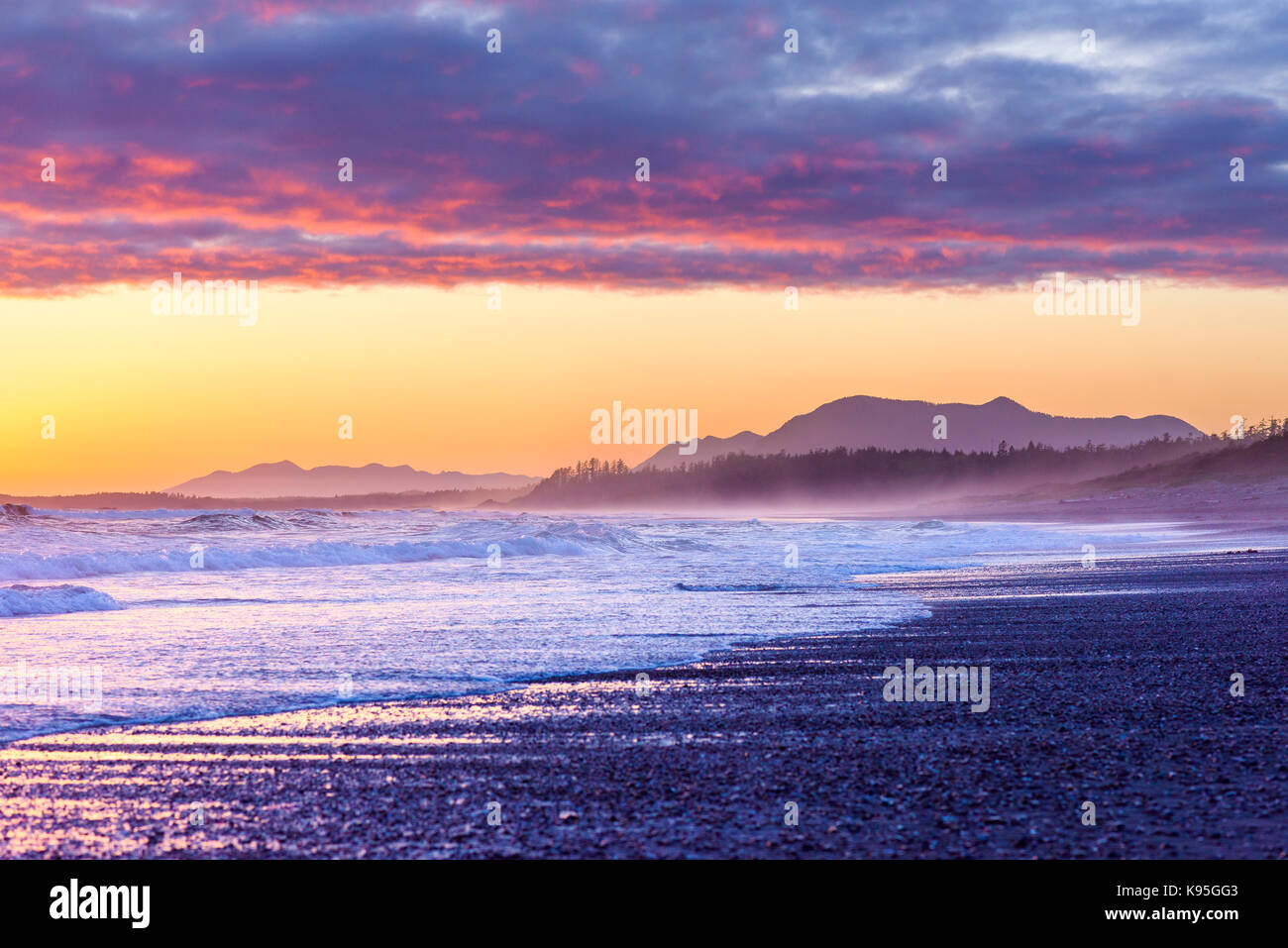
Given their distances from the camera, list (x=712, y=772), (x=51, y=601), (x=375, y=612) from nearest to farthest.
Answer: (x=712, y=772), (x=375, y=612), (x=51, y=601)

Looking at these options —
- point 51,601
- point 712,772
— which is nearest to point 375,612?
point 51,601

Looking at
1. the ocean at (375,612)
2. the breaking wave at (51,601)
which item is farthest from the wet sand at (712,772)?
the breaking wave at (51,601)

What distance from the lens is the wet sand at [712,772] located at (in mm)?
4297

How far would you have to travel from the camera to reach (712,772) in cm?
543

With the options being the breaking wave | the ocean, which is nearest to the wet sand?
the ocean

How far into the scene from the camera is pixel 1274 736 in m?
5.85

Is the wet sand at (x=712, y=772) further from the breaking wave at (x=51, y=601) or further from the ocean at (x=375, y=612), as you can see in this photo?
the breaking wave at (x=51, y=601)

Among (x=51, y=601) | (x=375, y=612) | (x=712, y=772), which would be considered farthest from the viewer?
(x=51, y=601)

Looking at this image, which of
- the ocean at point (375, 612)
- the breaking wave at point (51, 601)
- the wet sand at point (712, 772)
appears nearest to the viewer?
the wet sand at point (712, 772)

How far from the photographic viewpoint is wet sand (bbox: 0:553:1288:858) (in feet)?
14.1

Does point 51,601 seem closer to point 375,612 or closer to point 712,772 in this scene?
point 375,612

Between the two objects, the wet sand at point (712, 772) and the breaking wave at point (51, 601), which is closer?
the wet sand at point (712, 772)

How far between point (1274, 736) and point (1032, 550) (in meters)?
25.3
